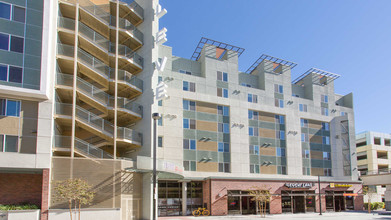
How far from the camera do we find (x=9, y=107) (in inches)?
1108

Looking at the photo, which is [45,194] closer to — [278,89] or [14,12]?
[14,12]

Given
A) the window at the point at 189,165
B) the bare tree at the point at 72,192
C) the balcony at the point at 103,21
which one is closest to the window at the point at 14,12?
the balcony at the point at 103,21

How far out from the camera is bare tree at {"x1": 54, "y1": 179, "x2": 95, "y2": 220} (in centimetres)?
2788

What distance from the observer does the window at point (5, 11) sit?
93.4ft

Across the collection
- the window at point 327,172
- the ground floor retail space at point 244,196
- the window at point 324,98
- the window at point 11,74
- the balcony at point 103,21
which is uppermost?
the balcony at point 103,21

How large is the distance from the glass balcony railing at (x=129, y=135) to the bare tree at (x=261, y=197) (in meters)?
15.4

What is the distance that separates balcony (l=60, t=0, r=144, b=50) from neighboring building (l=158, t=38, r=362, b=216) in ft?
17.4

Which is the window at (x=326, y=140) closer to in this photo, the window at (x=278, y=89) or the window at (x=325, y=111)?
the window at (x=325, y=111)

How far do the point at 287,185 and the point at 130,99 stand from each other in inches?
943

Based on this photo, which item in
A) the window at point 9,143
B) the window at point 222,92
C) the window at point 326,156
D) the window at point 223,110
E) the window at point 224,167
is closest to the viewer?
the window at point 9,143

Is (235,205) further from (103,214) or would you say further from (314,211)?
(103,214)

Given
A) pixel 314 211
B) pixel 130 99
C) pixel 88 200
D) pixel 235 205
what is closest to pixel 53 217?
pixel 88 200

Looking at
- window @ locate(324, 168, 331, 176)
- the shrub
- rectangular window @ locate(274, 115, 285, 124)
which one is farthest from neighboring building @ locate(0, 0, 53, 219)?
window @ locate(324, 168, 331, 176)

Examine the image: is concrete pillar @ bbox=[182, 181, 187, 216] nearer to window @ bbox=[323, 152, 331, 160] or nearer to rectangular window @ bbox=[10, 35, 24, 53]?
rectangular window @ bbox=[10, 35, 24, 53]
